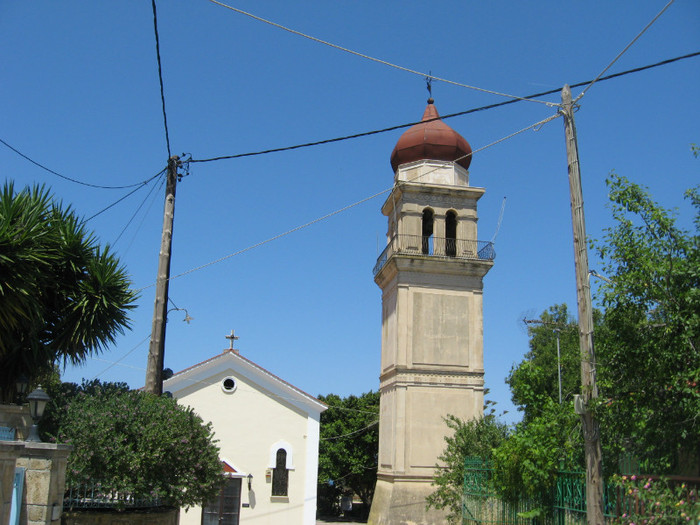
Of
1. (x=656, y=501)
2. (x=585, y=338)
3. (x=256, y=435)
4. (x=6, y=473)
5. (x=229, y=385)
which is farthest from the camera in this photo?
(x=229, y=385)

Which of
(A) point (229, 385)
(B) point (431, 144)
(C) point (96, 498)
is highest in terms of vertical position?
(B) point (431, 144)

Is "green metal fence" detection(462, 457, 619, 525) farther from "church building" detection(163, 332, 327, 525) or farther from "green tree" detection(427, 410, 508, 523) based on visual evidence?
"church building" detection(163, 332, 327, 525)

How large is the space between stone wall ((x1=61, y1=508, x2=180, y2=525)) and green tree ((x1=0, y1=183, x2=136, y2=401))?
3.38m

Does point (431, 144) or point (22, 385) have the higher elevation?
point (431, 144)

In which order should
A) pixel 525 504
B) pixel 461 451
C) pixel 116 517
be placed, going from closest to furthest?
pixel 525 504, pixel 116 517, pixel 461 451

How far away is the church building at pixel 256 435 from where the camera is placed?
28094 millimetres

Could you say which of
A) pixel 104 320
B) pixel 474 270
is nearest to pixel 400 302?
pixel 474 270

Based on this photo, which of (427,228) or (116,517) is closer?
→ (116,517)

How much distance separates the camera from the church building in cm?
2809

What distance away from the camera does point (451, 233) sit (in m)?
30.5

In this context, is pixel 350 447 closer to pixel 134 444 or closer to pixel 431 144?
pixel 431 144

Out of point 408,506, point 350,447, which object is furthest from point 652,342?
point 350,447

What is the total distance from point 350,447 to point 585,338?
3677 cm

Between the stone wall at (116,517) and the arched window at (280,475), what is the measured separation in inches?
542
